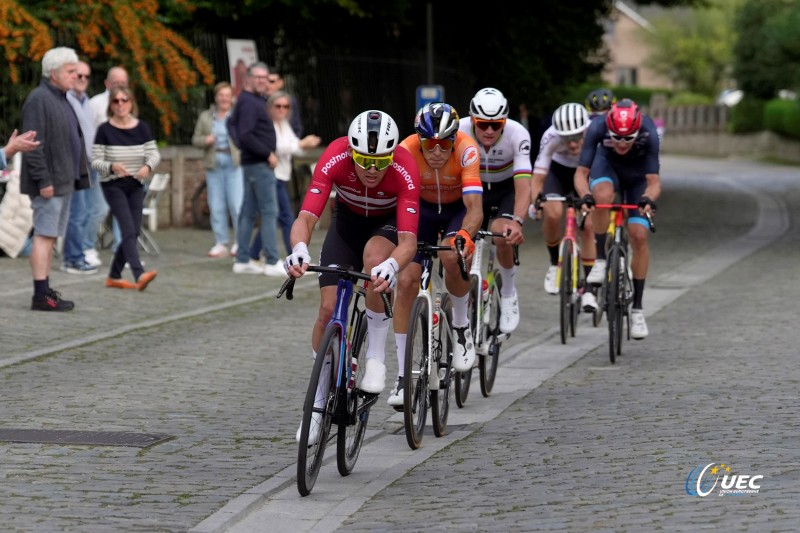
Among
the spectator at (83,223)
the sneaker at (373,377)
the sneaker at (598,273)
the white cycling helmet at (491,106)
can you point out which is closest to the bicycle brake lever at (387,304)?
the sneaker at (373,377)

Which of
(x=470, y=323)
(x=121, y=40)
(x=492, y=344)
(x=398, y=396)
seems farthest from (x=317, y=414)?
(x=121, y=40)

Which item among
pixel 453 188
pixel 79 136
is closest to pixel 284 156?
pixel 79 136

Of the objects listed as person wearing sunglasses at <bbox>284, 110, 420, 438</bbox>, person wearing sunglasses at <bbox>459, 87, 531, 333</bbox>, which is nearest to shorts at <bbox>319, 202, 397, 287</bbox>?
person wearing sunglasses at <bbox>284, 110, 420, 438</bbox>

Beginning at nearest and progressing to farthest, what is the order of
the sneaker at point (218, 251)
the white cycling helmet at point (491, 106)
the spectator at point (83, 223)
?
the white cycling helmet at point (491, 106) → the spectator at point (83, 223) → the sneaker at point (218, 251)

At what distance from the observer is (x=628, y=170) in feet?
39.1

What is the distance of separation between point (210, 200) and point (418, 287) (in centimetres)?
976

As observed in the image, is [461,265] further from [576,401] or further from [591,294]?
[591,294]

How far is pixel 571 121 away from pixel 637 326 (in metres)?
1.76

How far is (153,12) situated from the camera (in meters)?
20.3

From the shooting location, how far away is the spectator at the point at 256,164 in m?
16.0

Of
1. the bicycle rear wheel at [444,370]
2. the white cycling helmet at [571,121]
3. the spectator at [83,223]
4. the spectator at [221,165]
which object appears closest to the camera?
the bicycle rear wheel at [444,370]

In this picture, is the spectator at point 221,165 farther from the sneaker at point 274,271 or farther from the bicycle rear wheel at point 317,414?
the bicycle rear wheel at point 317,414

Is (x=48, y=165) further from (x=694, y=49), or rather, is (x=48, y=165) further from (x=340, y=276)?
(x=694, y=49)

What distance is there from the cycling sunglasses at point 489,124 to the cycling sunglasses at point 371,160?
2450 mm
